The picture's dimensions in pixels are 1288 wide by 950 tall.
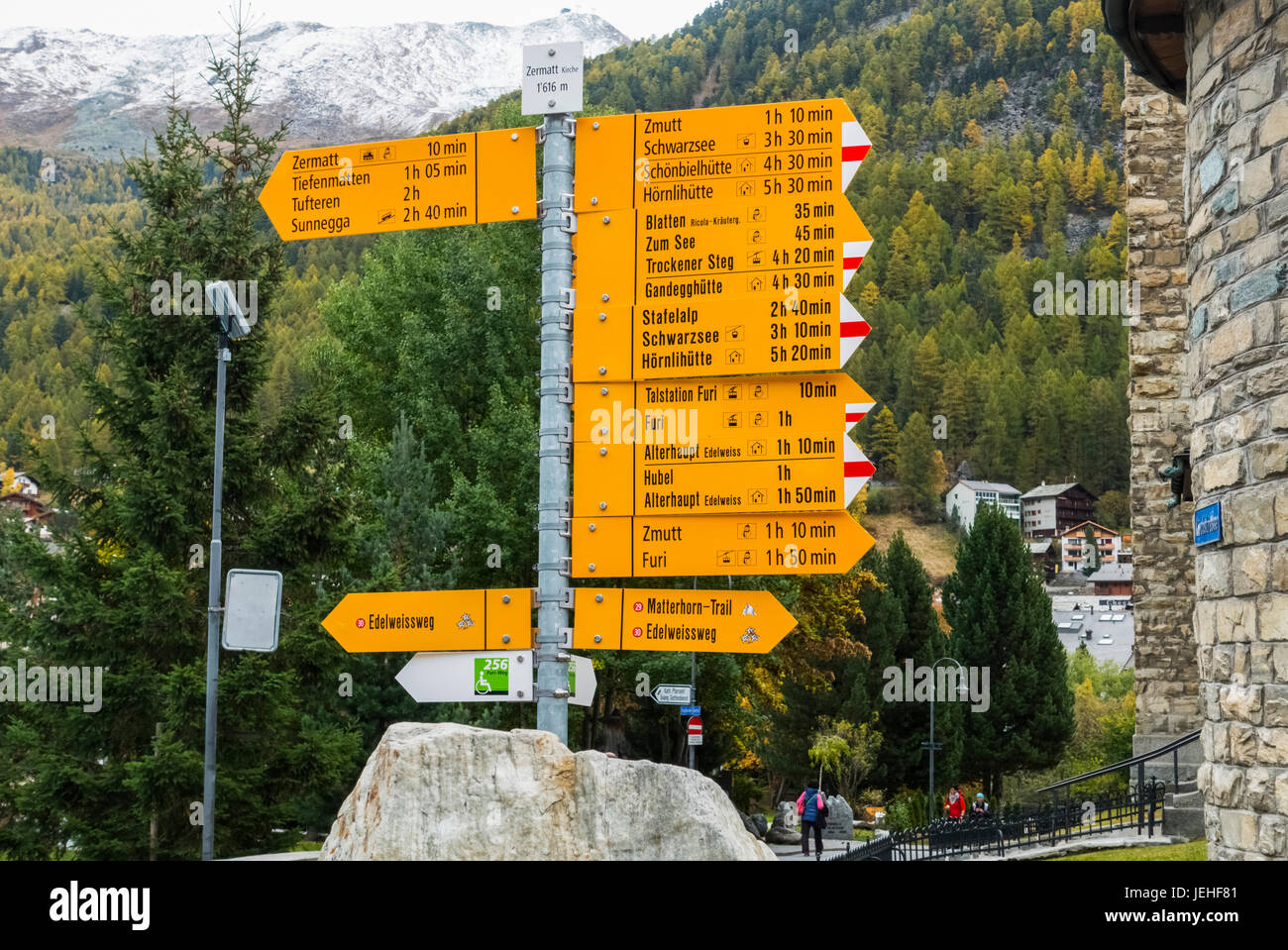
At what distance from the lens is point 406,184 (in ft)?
30.4

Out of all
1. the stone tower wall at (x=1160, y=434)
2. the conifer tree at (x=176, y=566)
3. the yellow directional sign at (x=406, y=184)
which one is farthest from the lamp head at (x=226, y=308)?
the stone tower wall at (x=1160, y=434)

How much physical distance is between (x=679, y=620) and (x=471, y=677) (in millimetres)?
1394

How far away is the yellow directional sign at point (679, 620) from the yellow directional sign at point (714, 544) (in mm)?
167

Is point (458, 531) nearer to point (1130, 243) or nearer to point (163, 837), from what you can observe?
point (163, 837)

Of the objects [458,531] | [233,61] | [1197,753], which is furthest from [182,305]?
[1197,753]

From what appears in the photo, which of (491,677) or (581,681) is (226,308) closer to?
(491,677)

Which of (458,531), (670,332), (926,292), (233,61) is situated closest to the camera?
(670,332)

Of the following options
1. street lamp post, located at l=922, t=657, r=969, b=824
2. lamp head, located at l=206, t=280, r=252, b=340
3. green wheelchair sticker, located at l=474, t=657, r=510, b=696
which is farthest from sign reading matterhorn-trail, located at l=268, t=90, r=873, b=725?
street lamp post, located at l=922, t=657, r=969, b=824

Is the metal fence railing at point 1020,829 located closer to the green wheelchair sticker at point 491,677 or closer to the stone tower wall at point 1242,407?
the green wheelchair sticker at point 491,677

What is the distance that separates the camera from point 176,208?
1827cm

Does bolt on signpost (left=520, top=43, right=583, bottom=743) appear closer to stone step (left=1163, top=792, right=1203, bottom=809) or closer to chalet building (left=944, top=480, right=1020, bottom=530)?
stone step (left=1163, top=792, right=1203, bottom=809)

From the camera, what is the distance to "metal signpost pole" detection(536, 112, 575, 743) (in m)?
8.91
